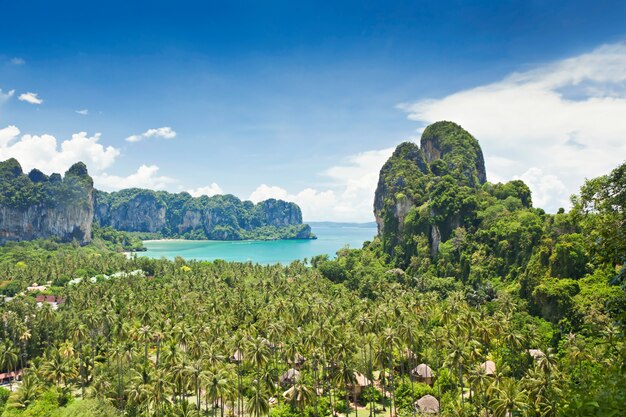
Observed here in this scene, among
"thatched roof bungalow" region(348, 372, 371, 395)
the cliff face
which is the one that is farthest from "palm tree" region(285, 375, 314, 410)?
the cliff face

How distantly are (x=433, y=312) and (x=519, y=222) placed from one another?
43.0 m

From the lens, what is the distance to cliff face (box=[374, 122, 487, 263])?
398ft

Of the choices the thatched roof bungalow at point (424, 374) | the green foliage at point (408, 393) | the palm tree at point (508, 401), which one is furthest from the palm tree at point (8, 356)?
the palm tree at point (508, 401)

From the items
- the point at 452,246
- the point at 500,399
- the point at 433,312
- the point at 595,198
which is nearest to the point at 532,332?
the point at 433,312

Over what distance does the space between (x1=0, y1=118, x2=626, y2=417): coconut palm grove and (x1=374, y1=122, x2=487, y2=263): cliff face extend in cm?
134

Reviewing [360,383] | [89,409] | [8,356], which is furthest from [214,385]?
[8,356]

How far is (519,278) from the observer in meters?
83.2

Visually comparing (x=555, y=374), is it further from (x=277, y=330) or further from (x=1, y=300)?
(x=1, y=300)

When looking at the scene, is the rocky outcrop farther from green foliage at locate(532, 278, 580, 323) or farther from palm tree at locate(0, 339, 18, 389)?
palm tree at locate(0, 339, 18, 389)

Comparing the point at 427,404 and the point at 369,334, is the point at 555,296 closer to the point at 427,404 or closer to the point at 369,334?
the point at 427,404

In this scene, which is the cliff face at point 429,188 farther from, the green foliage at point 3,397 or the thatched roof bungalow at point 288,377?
the green foliage at point 3,397

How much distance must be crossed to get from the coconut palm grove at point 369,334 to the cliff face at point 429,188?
1.34 m

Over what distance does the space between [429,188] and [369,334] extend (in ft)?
318

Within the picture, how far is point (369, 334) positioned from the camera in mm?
53156
